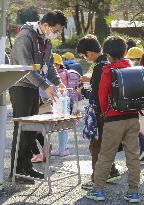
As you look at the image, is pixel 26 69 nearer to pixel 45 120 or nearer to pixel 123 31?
pixel 45 120

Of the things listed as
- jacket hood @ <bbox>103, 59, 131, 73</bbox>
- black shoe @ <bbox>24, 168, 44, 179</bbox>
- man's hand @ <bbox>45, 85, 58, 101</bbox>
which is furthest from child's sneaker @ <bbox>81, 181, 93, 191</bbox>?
jacket hood @ <bbox>103, 59, 131, 73</bbox>

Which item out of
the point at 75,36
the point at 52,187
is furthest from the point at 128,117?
the point at 75,36

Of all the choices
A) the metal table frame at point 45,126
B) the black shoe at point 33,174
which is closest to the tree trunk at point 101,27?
the black shoe at point 33,174

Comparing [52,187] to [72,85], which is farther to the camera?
[72,85]

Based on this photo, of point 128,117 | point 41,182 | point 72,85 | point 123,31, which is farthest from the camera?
point 123,31

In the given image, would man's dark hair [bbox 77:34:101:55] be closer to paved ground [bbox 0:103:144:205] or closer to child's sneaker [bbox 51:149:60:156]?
paved ground [bbox 0:103:144:205]

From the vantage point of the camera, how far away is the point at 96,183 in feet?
18.6

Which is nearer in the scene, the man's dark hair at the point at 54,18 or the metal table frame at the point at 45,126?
the metal table frame at the point at 45,126

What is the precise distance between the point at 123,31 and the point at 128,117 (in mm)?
32600

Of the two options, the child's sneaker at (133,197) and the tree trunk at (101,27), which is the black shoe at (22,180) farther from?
Result: the tree trunk at (101,27)

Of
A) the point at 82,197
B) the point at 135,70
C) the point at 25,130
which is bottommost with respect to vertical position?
the point at 82,197

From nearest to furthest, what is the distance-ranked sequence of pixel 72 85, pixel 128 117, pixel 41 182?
1. pixel 128 117
2. pixel 41 182
3. pixel 72 85

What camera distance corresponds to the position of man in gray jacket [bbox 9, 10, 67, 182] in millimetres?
6102

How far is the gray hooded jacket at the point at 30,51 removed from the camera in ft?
19.9
